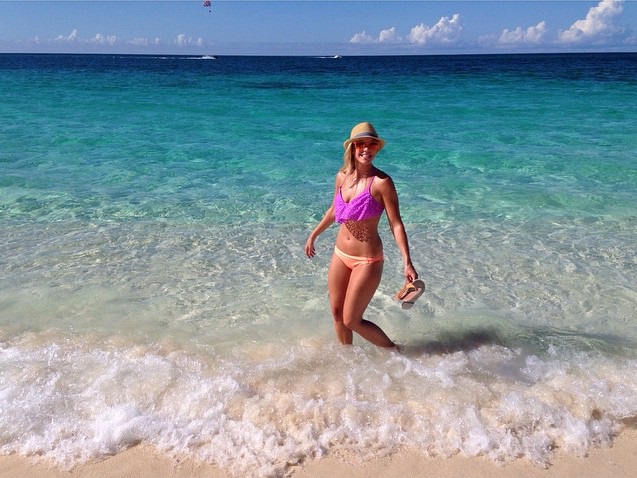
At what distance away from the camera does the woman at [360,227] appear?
149 inches

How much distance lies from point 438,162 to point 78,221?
24.6ft

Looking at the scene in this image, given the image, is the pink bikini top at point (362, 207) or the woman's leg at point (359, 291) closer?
the pink bikini top at point (362, 207)

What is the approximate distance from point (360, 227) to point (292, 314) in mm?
1645

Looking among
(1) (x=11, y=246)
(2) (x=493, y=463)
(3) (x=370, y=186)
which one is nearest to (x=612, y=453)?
(2) (x=493, y=463)

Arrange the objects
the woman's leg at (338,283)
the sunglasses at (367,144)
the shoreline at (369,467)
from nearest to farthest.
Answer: the shoreline at (369,467) → the sunglasses at (367,144) → the woman's leg at (338,283)

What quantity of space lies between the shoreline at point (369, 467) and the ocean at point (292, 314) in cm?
6

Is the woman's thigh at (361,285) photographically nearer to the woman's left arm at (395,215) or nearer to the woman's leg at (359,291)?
the woman's leg at (359,291)

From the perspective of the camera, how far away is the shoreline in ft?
10.7

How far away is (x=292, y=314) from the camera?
17.4 feet

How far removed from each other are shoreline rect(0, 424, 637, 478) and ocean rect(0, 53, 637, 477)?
0.06 m

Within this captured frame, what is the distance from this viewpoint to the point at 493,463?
336cm

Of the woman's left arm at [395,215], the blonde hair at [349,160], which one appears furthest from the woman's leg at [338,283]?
the blonde hair at [349,160]

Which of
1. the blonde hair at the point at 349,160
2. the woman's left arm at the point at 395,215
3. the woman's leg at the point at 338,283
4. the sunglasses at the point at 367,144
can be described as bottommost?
the woman's leg at the point at 338,283

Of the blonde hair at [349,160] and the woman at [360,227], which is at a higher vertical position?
the blonde hair at [349,160]
